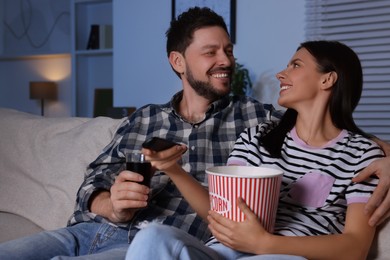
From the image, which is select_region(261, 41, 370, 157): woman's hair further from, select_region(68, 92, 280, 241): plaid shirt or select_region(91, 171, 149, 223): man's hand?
select_region(91, 171, 149, 223): man's hand

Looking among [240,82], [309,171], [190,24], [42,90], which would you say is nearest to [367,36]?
[240,82]

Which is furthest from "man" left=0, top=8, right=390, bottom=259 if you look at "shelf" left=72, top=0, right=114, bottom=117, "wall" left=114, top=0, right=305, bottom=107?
"shelf" left=72, top=0, right=114, bottom=117

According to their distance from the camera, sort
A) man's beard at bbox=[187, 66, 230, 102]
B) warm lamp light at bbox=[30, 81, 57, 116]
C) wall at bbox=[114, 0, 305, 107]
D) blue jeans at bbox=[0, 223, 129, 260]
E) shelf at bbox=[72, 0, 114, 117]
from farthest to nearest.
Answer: warm lamp light at bbox=[30, 81, 57, 116], shelf at bbox=[72, 0, 114, 117], wall at bbox=[114, 0, 305, 107], man's beard at bbox=[187, 66, 230, 102], blue jeans at bbox=[0, 223, 129, 260]

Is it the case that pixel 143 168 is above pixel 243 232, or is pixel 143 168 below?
above

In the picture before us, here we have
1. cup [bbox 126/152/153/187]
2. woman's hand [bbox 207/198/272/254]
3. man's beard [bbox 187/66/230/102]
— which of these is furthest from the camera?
man's beard [bbox 187/66/230/102]

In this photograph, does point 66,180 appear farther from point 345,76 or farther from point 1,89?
point 1,89

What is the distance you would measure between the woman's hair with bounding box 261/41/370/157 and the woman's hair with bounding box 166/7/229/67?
490 mm

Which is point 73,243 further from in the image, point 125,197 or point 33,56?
point 33,56

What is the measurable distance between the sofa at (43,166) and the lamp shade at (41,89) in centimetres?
309

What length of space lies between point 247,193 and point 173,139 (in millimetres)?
657

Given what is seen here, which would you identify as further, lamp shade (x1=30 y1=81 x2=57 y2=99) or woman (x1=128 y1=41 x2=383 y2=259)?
lamp shade (x1=30 y1=81 x2=57 y2=99)

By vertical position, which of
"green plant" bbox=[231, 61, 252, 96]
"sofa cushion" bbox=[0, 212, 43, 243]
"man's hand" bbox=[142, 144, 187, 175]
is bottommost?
"sofa cushion" bbox=[0, 212, 43, 243]

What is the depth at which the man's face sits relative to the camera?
1.83 m

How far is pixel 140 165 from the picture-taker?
135 centimetres
